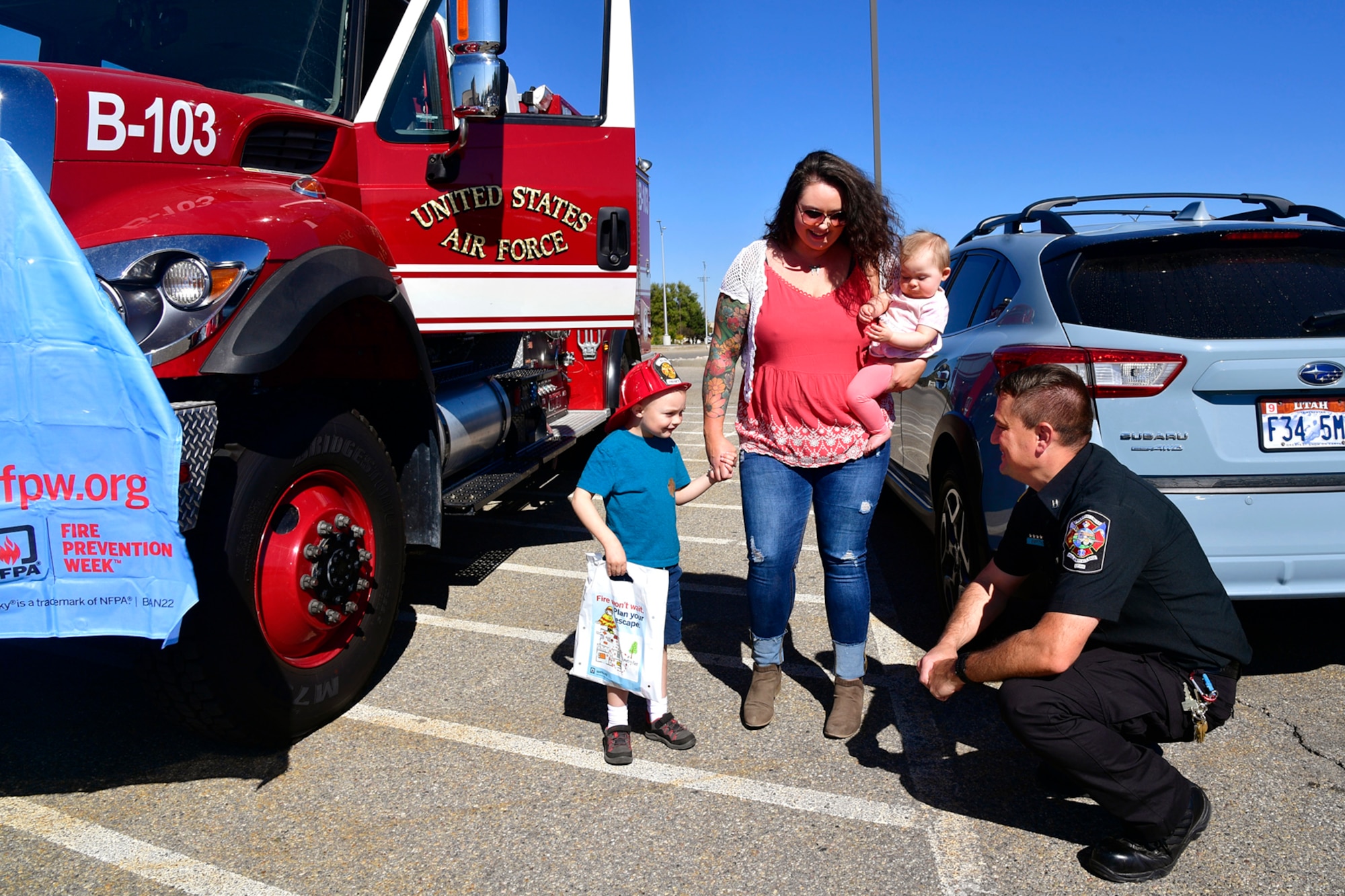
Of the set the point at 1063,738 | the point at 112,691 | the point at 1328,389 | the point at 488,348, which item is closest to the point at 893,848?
Result: the point at 1063,738

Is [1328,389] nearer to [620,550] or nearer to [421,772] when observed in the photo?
[620,550]

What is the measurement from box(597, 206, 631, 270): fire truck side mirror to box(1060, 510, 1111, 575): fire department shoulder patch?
9.62 feet

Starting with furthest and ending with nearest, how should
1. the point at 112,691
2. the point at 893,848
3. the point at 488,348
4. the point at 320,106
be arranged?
the point at 488,348 < the point at 320,106 < the point at 112,691 < the point at 893,848

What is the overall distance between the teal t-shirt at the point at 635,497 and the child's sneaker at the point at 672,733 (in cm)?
52

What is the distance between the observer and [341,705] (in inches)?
124

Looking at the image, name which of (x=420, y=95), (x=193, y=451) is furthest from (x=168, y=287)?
(x=420, y=95)

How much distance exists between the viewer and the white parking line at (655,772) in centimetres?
266

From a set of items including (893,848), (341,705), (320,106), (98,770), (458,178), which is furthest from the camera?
(458,178)

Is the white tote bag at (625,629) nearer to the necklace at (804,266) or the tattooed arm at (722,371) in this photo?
the tattooed arm at (722,371)

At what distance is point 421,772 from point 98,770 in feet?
3.19

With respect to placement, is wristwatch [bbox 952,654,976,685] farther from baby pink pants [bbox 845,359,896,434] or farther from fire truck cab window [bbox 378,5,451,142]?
fire truck cab window [bbox 378,5,451,142]

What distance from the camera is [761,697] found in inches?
128

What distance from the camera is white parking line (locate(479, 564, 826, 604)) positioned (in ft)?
15.4

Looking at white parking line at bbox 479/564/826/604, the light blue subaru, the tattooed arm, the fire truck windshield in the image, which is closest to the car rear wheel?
the light blue subaru
